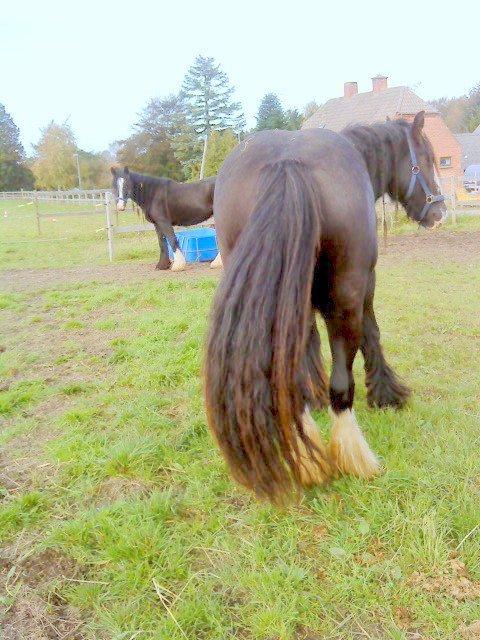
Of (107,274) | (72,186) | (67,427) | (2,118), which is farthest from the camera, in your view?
(2,118)

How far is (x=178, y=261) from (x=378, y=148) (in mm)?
6758

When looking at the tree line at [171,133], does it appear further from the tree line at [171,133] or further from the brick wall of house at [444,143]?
the brick wall of house at [444,143]

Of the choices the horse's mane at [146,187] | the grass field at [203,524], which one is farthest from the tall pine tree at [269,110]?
the grass field at [203,524]

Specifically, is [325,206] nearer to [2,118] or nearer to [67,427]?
[67,427]

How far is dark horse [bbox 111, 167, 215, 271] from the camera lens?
33.2 ft

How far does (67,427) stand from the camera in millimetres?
3215

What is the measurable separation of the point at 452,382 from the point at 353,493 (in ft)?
5.53

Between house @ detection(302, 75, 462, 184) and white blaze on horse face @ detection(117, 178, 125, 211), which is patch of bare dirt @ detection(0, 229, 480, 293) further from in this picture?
house @ detection(302, 75, 462, 184)

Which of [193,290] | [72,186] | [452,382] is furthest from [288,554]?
[72,186]

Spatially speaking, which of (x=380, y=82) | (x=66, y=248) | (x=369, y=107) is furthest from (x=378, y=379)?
(x=380, y=82)

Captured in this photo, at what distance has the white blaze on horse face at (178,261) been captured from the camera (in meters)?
9.59

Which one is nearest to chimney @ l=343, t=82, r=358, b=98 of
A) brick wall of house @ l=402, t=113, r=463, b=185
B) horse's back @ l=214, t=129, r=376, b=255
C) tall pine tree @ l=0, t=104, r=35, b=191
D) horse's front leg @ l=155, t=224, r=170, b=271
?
brick wall of house @ l=402, t=113, r=463, b=185

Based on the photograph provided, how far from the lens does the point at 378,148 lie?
3.26 meters

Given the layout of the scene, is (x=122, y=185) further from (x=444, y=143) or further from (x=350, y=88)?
(x=350, y=88)
